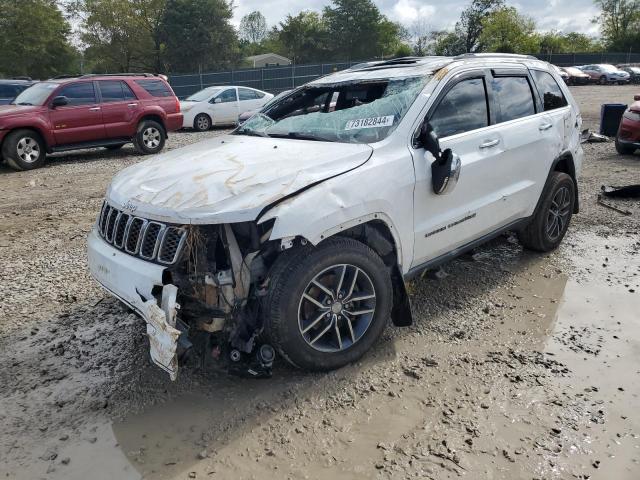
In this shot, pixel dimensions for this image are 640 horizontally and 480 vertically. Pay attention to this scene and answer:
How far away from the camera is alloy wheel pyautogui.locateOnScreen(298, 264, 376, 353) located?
3086mm

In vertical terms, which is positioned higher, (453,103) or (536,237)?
(453,103)

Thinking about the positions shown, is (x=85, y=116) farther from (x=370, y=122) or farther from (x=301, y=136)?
(x=370, y=122)

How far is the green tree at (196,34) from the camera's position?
49.3 metres

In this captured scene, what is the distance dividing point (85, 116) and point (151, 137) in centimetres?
154

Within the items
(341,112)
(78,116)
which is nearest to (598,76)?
(78,116)

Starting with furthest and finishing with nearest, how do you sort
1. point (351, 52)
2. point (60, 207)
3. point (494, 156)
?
1. point (351, 52)
2. point (60, 207)
3. point (494, 156)

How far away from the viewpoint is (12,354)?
3.64 m

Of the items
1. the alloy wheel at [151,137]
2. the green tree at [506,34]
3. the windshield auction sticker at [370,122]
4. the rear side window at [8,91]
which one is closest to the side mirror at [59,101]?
the alloy wheel at [151,137]

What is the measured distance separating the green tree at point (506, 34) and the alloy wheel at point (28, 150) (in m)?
58.4

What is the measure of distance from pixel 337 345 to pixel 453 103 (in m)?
1.94

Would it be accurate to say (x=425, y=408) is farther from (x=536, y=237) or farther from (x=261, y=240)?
(x=536, y=237)

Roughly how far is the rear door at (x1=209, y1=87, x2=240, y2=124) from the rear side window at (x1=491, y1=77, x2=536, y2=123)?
13068 millimetres

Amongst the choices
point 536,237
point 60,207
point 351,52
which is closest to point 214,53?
point 351,52

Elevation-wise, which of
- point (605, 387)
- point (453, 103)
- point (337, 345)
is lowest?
point (605, 387)
